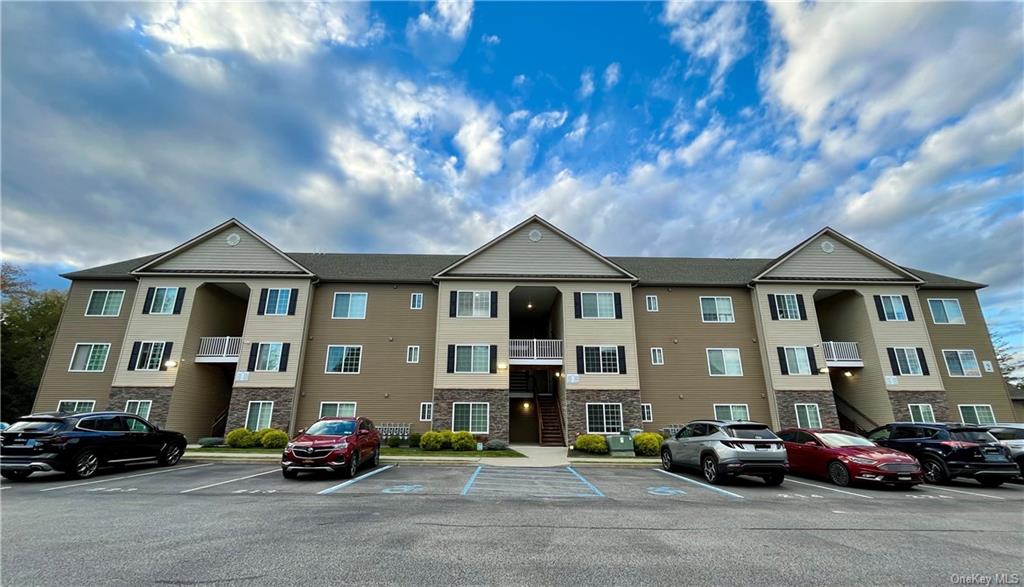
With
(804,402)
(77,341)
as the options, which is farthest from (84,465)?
(804,402)

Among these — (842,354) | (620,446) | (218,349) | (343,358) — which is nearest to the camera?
(620,446)

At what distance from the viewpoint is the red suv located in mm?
10562

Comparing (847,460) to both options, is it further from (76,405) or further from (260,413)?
(76,405)

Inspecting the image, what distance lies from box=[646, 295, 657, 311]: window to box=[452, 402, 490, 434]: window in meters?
10.3

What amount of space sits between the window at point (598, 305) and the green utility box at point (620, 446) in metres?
6.25

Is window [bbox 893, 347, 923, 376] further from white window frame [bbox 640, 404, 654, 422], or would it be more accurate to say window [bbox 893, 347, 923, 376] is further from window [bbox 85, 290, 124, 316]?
window [bbox 85, 290, 124, 316]


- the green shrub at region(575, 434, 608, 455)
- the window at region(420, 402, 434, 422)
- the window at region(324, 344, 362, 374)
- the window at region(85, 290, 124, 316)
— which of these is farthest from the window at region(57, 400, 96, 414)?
the green shrub at region(575, 434, 608, 455)

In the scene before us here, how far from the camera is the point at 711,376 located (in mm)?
21531

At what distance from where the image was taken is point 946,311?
22.6 m

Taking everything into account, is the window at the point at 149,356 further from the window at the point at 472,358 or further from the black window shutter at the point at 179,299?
the window at the point at 472,358

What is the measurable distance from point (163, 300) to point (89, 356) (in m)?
4.45

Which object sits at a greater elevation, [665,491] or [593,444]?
[593,444]

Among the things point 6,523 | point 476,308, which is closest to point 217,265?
point 476,308

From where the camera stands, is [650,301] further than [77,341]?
Yes
